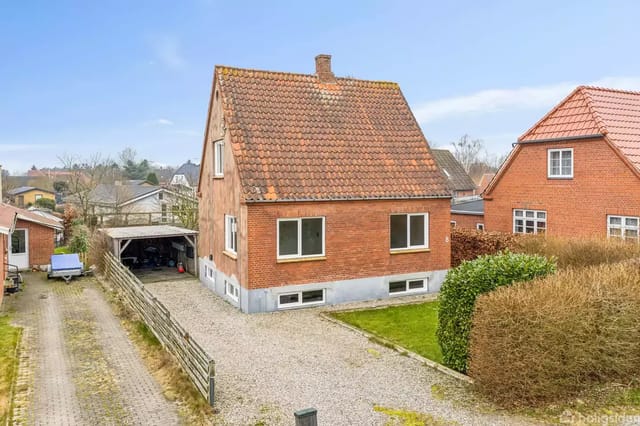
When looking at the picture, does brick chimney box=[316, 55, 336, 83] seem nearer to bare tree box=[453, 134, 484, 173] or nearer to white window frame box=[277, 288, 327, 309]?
white window frame box=[277, 288, 327, 309]

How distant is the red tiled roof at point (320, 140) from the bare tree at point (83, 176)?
28.0 metres

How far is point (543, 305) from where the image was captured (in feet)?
26.8

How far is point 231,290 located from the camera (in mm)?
17359

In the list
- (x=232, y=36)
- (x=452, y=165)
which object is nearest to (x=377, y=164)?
(x=232, y=36)

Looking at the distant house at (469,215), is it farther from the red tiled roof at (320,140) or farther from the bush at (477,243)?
the red tiled roof at (320,140)

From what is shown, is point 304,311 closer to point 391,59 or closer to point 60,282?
point 60,282

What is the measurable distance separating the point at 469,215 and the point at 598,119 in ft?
35.0

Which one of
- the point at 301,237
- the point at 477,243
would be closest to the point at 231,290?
the point at 301,237

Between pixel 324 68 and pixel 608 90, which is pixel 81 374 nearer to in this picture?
→ pixel 324 68

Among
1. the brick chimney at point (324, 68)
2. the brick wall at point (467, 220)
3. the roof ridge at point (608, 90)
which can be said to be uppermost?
the brick chimney at point (324, 68)

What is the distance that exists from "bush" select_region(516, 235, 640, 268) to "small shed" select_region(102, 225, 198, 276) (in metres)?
15.1

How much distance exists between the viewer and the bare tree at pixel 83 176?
143 feet

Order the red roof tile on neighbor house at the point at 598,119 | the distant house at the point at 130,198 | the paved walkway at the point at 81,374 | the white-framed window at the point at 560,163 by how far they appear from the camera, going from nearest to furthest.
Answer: the paved walkway at the point at 81,374, the red roof tile on neighbor house at the point at 598,119, the white-framed window at the point at 560,163, the distant house at the point at 130,198

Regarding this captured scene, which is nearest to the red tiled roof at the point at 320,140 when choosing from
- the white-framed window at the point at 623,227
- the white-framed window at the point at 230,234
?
the white-framed window at the point at 230,234
